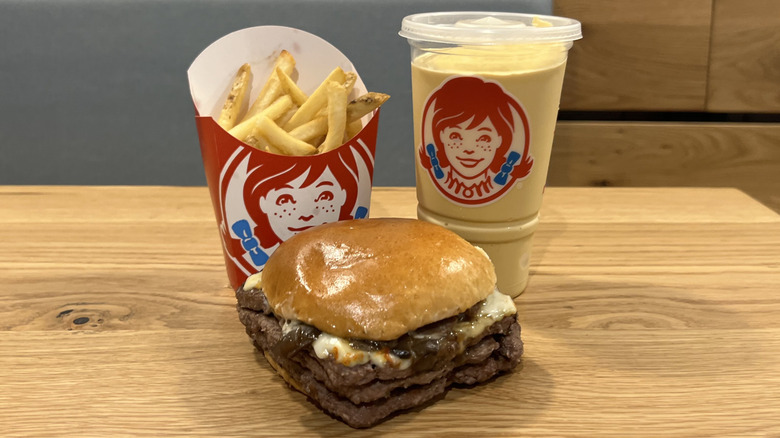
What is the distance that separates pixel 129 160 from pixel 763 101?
10.3ft

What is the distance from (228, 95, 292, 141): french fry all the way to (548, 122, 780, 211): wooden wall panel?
6.53ft

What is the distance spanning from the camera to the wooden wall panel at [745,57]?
302 cm

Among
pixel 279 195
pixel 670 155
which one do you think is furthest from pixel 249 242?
pixel 670 155

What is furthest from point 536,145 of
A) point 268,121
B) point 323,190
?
point 268,121

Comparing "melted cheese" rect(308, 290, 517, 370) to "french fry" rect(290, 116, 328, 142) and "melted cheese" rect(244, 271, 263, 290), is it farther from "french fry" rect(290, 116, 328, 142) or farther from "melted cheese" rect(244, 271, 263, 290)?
"french fry" rect(290, 116, 328, 142)

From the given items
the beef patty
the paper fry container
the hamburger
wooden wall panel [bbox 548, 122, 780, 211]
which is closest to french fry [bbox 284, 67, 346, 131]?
the paper fry container

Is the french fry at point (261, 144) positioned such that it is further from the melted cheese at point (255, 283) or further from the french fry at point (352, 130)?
the melted cheese at point (255, 283)

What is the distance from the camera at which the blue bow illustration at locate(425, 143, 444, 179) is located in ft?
4.85

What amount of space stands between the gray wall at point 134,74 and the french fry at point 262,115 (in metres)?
1.39

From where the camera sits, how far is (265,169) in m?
1.43

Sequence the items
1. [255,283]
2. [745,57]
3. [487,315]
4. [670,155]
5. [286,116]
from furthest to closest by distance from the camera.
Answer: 1. [670,155]
2. [745,57]
3. [286,116]
4. [255,283]
5. [487,315]

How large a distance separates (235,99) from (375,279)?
635mm

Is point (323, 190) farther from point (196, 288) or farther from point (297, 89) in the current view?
point (196, 288)

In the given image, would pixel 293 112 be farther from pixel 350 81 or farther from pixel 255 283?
pixel 255 283
